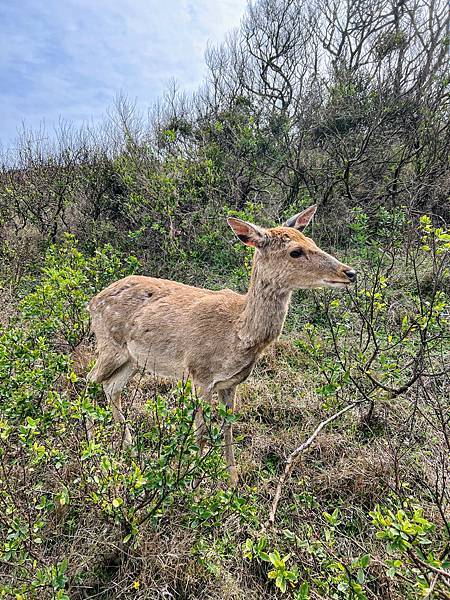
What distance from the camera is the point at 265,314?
3484mm

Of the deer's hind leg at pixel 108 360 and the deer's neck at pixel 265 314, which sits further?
the deer's hind leg at pixel 108 360

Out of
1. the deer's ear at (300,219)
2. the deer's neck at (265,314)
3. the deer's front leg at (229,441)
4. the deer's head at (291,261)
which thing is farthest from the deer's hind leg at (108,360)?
the deer's ear at (300,219)

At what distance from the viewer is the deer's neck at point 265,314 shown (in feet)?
11.4

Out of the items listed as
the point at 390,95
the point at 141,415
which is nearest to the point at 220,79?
the point at 390,95

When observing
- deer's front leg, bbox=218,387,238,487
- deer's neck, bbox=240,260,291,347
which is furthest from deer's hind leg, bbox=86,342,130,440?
deer's neck, bbox=240,260,291,347

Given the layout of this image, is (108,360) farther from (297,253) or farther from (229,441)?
(297,253)

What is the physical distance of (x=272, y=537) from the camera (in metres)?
2.89

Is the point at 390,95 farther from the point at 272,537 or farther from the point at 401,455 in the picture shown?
the point at 272,537

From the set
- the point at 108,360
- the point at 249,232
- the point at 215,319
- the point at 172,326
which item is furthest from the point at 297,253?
the point at 108,360

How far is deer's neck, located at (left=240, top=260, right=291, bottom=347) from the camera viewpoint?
3486mm

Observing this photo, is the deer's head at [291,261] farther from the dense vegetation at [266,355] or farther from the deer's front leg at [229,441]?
the deer's front leg at [229,441]

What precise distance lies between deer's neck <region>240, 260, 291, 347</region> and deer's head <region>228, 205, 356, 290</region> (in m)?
0.06

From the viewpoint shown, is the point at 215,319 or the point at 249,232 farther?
the point at 215,319

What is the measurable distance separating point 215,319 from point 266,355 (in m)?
2.02
